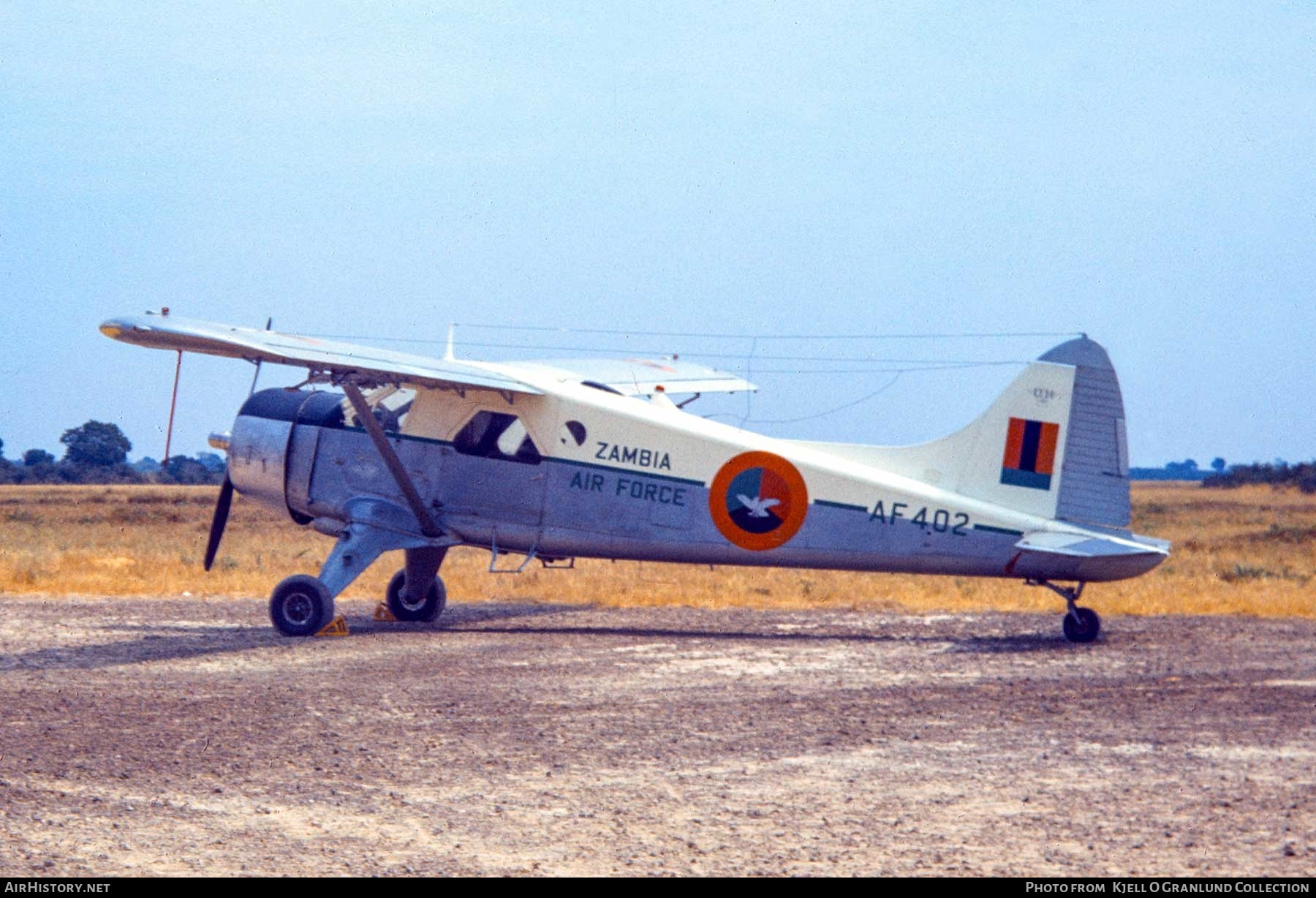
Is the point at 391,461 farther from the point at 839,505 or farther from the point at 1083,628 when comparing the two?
the point at 1083,628

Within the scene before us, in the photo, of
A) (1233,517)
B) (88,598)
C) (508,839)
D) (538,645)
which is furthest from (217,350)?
(1233,517)

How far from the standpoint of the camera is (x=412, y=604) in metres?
15.5

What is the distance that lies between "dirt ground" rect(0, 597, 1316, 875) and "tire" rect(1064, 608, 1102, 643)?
14 centimetres

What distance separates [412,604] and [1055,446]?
23.2 ft

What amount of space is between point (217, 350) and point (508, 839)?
26.1ft

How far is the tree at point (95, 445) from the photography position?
78562 mm

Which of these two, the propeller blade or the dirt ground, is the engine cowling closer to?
the propeller blade

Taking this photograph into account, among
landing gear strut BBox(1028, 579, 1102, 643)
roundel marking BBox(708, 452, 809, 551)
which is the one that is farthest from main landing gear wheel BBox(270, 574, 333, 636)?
landing gear strut BBox(1028, 579, 1102, 643)

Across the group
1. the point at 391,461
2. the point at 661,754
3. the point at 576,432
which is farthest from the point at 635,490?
the point at 661,754

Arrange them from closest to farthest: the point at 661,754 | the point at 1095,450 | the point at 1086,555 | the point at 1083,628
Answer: the point at 661,754
the point at 1086,555
the point at 1083,628
the point at 1095,450

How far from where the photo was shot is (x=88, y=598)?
17094mm

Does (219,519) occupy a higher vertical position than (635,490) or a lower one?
lower

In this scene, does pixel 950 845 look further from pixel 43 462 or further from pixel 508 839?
pixel 43 462

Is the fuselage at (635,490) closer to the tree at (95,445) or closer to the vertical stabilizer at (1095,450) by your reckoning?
the vertical stabilizer at (1095,450)
